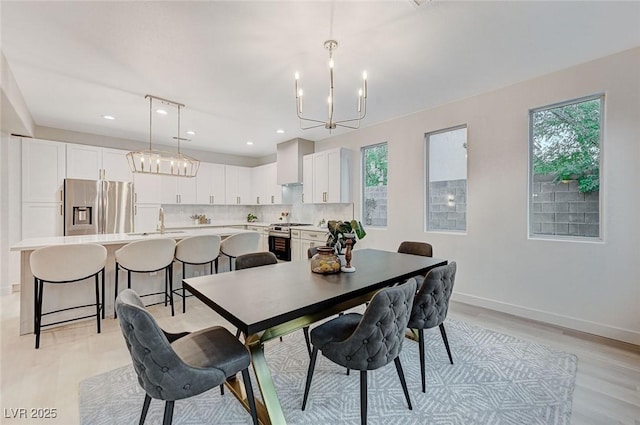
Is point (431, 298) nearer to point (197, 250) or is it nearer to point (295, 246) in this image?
point (197, 250)

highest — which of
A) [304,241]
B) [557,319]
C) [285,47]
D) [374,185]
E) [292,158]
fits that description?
[285,47]

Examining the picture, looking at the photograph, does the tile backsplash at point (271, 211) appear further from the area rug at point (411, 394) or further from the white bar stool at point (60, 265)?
the white bar stool at point (60, 265)

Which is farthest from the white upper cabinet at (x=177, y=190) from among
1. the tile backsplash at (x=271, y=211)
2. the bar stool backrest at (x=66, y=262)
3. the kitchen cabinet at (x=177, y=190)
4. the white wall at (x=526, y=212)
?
the white wall at (x=526, y=212)

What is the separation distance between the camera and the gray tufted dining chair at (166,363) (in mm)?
1160

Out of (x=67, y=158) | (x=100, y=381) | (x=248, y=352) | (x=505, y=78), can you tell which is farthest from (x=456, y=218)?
(x=67, y=158)

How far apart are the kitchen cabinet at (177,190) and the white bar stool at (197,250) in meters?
2.64

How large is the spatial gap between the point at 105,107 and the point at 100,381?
11.1ft

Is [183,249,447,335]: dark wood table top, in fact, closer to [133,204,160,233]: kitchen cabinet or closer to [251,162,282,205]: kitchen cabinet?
[251,162,282,205]: kitchen cabinet

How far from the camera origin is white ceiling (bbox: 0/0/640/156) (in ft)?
6.45

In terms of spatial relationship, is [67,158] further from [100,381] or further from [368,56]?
[368,56]

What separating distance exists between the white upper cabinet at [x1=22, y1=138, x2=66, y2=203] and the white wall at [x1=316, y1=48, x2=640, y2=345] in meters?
5.23

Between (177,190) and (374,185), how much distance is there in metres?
3.97

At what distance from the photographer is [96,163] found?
480 cm

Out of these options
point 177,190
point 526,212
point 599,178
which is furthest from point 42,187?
point 599,178
